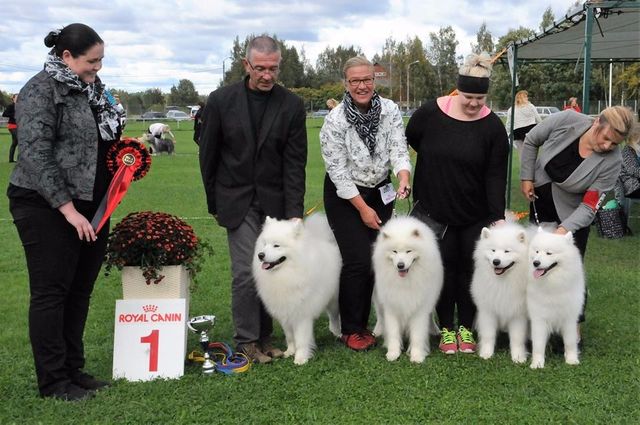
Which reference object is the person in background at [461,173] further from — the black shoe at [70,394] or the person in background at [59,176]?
the black shoe at [70,394]

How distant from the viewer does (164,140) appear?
2095 cm

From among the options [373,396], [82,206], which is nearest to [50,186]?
[82,206]

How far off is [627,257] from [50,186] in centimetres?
607

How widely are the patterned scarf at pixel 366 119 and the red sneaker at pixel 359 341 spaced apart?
127 centimetres

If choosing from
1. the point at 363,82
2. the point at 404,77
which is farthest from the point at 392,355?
the point at 404,77

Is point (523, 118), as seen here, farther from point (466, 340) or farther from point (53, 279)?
point (53, 279)

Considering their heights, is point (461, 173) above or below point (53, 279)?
above

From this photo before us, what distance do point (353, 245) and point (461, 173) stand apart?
0.85m

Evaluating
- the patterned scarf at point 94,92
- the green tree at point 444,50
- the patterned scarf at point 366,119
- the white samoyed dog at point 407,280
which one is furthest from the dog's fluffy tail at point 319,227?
the green tree at point 444,50

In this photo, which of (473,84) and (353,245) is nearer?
(473,84)

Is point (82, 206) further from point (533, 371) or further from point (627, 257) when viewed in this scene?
point (627, 257)

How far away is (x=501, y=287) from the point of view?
3.82 m

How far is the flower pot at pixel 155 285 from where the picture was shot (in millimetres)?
→ 3676

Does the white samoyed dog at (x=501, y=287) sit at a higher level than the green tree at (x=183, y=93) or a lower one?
lower
